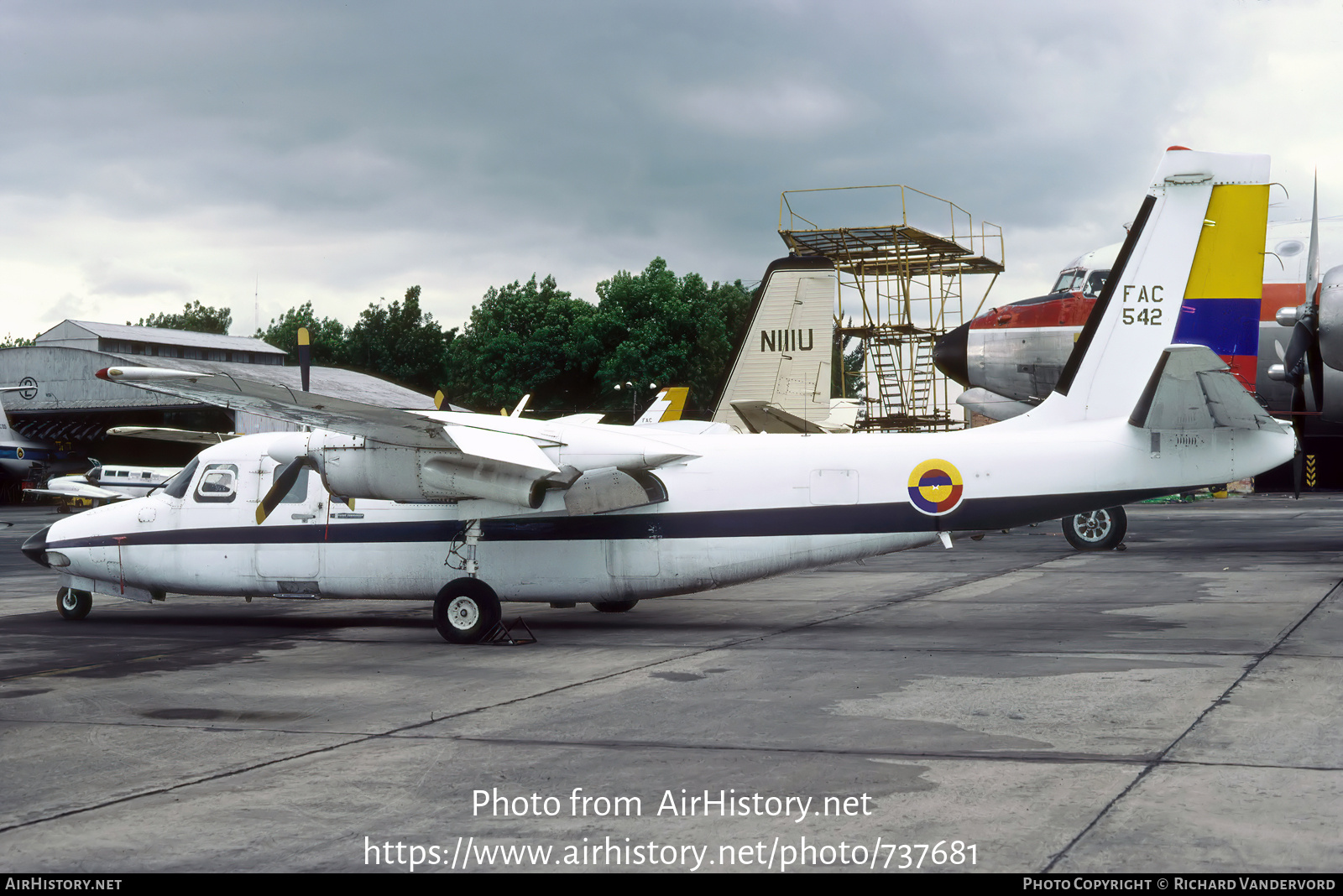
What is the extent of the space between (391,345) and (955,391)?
54.7 meters

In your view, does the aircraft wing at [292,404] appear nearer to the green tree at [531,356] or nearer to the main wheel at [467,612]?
the main wheel at [467,612]

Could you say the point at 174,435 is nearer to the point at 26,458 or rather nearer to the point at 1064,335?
the point at 1064,335

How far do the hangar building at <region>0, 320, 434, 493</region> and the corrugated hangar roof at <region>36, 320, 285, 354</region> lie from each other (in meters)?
0.08

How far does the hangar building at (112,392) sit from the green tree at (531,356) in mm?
6085

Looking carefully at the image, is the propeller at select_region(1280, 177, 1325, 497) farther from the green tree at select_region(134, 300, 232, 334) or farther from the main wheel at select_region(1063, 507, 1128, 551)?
the green tree at select_region(134, 300, 232, 334)

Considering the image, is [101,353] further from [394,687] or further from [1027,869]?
[1027,869]

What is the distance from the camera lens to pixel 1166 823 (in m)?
5.61

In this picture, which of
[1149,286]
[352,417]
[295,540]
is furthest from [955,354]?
[352,417]

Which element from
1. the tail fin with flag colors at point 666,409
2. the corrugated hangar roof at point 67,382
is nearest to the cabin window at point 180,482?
the tail fin with flag colors at point 666,409

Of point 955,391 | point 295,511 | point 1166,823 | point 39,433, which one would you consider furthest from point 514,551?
point 39,433

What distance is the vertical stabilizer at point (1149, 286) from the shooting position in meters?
13.3

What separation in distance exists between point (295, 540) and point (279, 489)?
689 mm

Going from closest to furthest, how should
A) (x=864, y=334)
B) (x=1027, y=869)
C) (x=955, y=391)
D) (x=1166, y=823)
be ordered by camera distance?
(x=1027, y=869)
(x=1166, y=823)
(x=864, y=334)
(x=955, y=391)

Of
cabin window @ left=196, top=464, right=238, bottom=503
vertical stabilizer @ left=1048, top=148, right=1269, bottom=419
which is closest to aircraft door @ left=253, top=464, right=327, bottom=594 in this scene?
cabin window @ left=196, top=464, right=238, bottom=503
